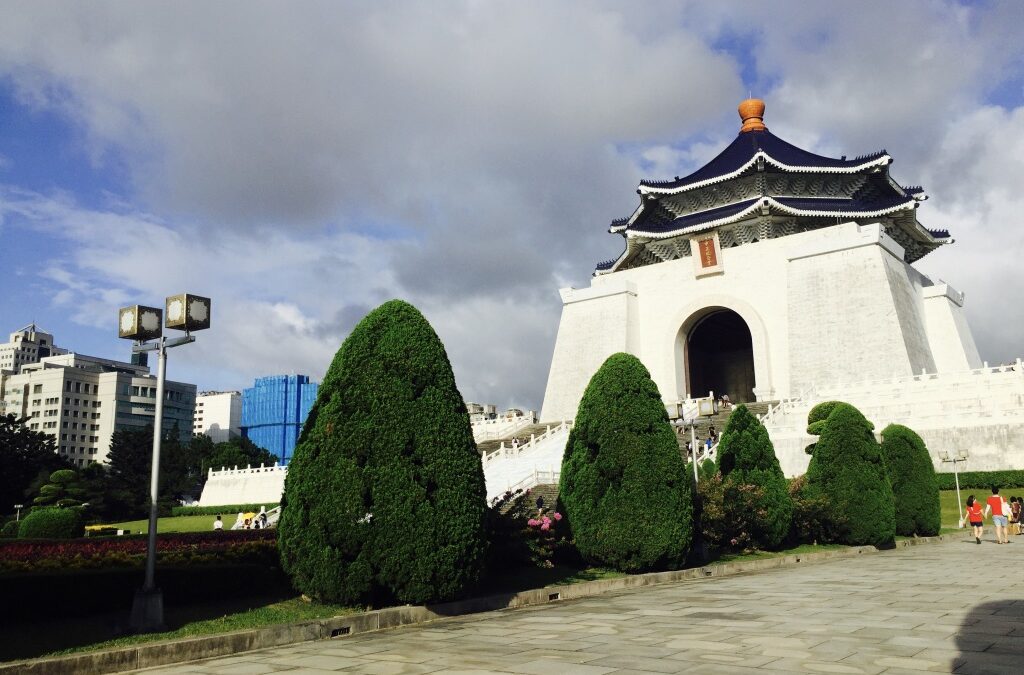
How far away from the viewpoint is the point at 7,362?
11181cm

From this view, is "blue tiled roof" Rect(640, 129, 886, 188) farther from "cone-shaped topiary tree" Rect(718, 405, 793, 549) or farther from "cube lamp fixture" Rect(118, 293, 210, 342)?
"cube lamp fixture" Rect(118, 293, 210, 342)

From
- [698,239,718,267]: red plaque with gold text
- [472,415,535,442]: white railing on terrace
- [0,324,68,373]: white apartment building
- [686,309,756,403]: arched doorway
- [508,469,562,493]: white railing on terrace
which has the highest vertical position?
[0,324,68,373]: white apartment building

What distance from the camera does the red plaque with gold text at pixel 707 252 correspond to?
123 ft

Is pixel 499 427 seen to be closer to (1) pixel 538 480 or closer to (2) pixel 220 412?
(1) pixel 538 480

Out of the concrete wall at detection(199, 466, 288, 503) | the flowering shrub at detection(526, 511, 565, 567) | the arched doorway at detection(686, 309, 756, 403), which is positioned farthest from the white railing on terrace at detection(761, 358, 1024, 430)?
the concrete wall at detection(199, 466, 288, 503)

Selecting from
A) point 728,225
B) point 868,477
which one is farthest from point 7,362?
point 868,477

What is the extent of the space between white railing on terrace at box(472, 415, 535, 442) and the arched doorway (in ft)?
37.5

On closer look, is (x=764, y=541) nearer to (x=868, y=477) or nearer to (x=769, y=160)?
(x=868, y=477)

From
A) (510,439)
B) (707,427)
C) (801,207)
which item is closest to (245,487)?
(510,439)

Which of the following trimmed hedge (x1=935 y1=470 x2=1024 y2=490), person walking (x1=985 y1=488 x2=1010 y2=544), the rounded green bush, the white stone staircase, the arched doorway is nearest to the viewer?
person walking (x1=985 y1=488 x2=1010 y2=544)

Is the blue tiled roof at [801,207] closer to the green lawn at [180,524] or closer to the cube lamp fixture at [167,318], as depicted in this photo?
the green lawn at [180,524]

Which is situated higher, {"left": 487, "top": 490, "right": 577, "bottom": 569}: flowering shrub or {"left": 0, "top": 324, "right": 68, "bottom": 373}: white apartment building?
{"left": 0, "top": 324, "right": 68, "bottom": 373}: white apartment building

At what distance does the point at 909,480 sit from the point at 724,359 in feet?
93.5

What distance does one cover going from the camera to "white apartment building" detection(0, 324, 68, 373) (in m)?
112
